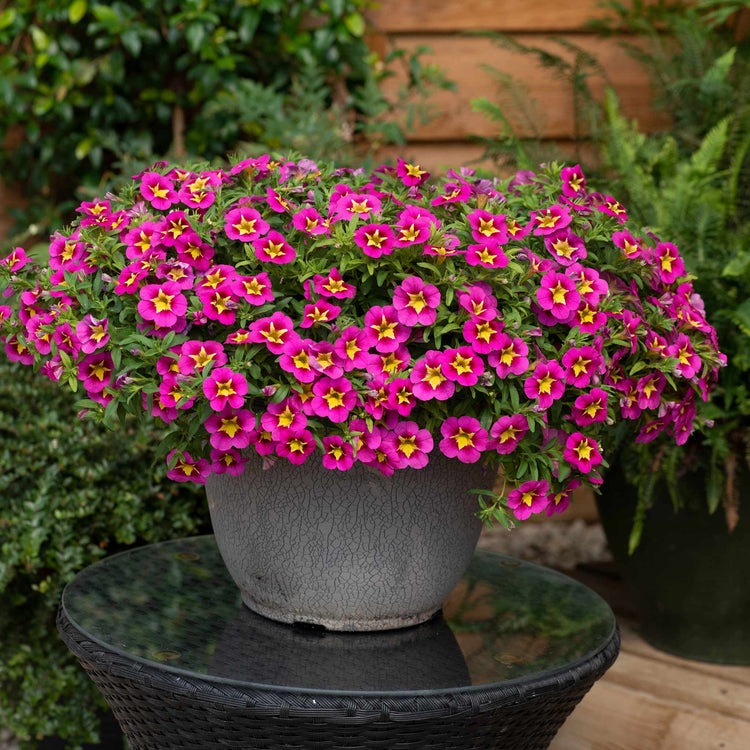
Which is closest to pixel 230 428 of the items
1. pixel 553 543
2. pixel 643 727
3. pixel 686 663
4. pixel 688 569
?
pixel 643 727

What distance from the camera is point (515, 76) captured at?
2.49m

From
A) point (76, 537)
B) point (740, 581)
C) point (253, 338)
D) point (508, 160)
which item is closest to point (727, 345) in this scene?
point (740, 581)

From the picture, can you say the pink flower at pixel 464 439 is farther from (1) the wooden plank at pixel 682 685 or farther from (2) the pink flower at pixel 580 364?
(1) the wooden plank at pixel 682 685

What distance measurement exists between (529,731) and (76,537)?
943 millimetres

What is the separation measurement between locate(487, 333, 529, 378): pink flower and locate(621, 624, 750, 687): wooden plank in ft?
4.13

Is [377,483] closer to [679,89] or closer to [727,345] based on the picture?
[727,345]

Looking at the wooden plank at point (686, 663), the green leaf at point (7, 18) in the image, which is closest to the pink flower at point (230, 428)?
the wooden plank at point (686, 663)

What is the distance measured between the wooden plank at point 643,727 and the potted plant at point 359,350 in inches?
26.4

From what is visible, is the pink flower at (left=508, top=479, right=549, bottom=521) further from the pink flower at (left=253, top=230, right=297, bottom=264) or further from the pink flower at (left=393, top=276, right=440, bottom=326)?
the pink flower at (left=253, top=230, right=297, bottom=264)

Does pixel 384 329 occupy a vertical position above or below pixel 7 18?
below

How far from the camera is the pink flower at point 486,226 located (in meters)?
0.96

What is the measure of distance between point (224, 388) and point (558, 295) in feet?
1.22

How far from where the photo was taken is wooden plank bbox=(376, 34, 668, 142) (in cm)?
249

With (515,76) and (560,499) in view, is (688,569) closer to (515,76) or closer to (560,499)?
(560,499)
